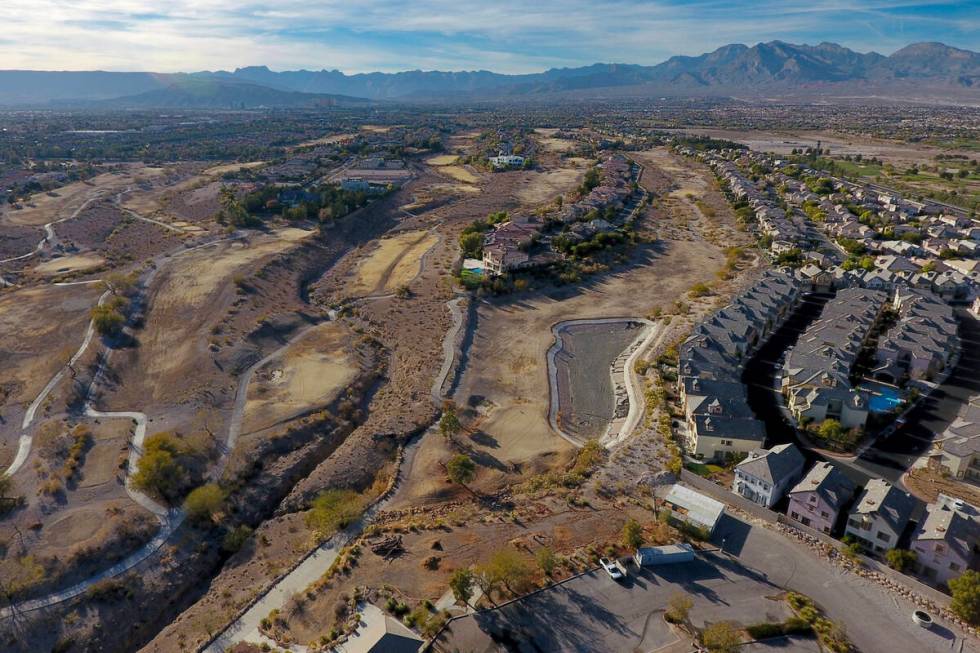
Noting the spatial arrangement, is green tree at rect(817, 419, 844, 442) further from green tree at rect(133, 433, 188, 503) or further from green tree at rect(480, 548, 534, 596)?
green tree at rect(133, 433, 188, 503)

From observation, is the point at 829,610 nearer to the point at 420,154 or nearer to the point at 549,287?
the point at 549,287

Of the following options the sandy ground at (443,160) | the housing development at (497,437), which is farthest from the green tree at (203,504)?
the sandy ground at (443,160)

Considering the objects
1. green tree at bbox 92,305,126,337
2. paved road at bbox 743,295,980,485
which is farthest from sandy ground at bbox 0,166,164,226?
paved road at bbox 743,295,980,485

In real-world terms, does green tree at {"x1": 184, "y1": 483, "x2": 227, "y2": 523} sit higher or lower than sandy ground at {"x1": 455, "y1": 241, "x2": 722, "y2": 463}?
lower

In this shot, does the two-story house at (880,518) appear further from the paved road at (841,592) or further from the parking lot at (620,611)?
the parking lot at (620,611)

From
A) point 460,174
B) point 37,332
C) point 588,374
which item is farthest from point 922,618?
point 460,174
